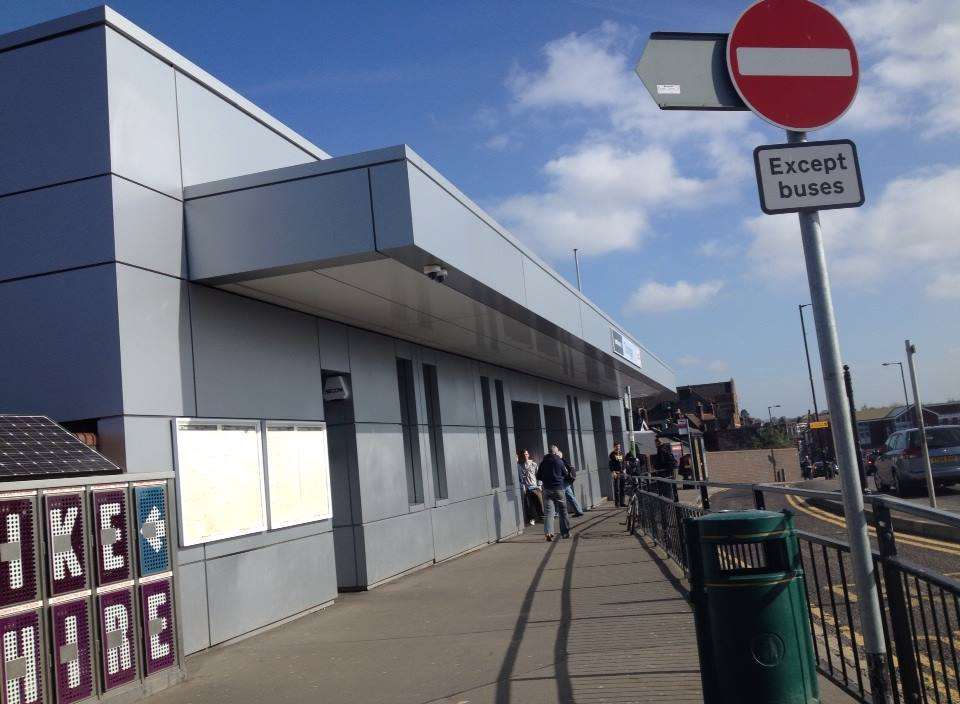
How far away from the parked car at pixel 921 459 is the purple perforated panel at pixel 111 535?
62.3 feet

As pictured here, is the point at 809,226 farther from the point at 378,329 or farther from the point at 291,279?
the point at 378,329

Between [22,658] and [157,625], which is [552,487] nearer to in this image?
[157,625]

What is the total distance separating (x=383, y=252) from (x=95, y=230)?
248 cm

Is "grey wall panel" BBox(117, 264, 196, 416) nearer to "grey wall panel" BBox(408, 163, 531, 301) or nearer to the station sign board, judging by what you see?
"grey wall panel" BBox(408, 163, 531, 301)

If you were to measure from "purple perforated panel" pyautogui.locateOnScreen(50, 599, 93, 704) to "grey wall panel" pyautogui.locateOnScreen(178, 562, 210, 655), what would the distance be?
→ 68.9 inches

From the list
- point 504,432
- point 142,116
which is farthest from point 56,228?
point 504,432

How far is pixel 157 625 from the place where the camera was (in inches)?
263

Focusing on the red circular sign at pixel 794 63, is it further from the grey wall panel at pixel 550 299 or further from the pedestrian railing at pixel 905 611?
the grey wall panel at pixel 550 299

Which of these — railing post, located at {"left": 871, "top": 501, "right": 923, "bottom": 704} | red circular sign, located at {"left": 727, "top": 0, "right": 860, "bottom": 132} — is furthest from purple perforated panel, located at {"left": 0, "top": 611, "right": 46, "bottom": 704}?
red circular sign, located at {"left": 727, "top": 0, "right": 860, "bottom": 132}

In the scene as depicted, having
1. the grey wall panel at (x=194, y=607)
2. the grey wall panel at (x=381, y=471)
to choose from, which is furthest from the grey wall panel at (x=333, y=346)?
the grey wall panel at (x=194, y=607)

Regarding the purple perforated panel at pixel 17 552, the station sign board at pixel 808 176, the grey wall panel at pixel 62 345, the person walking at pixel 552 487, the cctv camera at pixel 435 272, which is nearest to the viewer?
the station sign board at pixel 808 176

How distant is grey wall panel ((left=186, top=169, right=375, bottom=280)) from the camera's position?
809cm

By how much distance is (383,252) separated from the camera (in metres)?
8.11

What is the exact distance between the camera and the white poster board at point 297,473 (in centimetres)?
952
